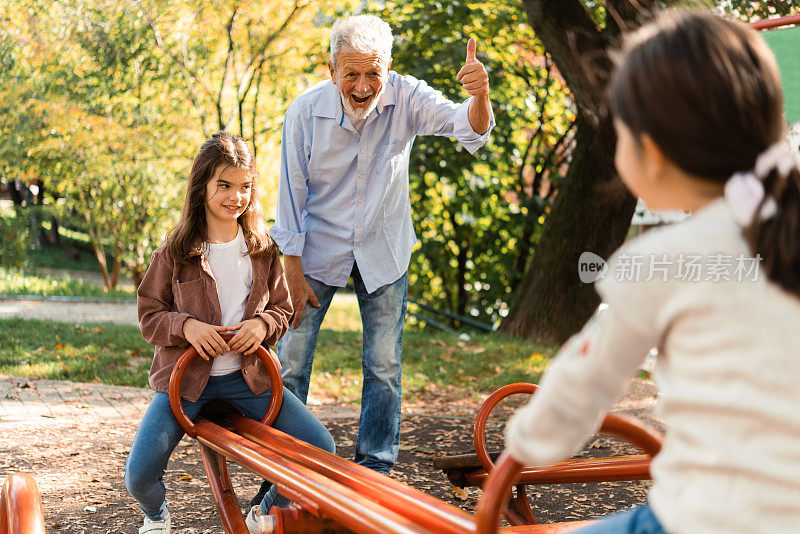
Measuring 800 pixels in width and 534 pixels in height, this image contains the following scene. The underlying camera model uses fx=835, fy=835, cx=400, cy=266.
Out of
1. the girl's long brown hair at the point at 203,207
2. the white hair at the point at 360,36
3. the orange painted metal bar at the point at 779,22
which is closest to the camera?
the girl's long brown hair at the point at 203,207

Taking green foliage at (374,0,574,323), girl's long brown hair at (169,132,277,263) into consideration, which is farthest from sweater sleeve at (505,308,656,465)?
green foliage at (374,0,574,323)

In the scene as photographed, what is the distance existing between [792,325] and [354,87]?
7.55ft

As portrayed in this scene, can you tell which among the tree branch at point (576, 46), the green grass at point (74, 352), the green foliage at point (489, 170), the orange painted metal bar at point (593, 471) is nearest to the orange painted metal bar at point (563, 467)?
the orange painted metal bar at point (593, 471)

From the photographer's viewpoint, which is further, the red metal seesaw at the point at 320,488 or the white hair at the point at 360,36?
the white hair at the point at 360,36

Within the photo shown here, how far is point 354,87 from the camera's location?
3207mm

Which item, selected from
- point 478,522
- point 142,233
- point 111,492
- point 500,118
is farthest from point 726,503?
point 142,233

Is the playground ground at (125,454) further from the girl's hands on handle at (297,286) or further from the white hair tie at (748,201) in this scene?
the white hair tie at (748,201)

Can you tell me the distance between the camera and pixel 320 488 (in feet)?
6.27

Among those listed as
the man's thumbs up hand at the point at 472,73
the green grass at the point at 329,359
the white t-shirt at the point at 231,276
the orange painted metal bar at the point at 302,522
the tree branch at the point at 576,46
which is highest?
the tree branch at the point at 576,46

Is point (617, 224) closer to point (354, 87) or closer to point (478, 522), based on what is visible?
point (354, 87)

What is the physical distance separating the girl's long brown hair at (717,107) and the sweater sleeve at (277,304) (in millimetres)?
2005

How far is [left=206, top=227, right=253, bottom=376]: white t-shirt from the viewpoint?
9.99ft

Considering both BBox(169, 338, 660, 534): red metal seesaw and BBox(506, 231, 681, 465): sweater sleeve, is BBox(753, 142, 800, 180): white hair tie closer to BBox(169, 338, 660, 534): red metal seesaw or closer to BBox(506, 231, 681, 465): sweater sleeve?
BBox(506, 231, 681, 465): sweater sleeve

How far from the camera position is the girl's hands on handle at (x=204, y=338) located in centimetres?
282
